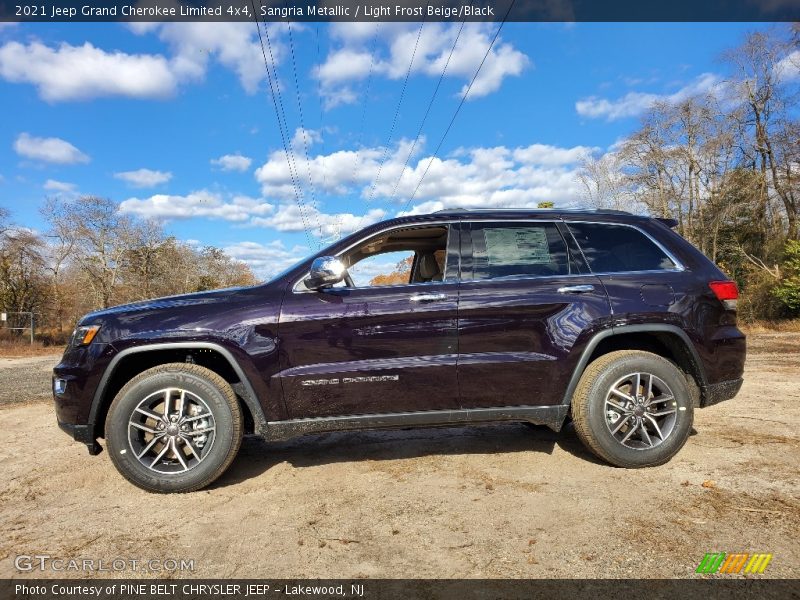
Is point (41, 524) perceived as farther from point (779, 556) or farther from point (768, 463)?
point (768, 463)

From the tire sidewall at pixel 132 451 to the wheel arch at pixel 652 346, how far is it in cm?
240

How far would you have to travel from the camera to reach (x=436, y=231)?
3668 millimetres

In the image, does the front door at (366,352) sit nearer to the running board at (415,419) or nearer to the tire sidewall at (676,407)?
the running board at (415,419)

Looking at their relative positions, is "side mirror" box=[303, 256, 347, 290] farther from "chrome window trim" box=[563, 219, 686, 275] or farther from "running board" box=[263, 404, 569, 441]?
"chrome window trim" box=[563, 219, 686, 275]

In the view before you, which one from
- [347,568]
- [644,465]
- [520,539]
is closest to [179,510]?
[347,568]

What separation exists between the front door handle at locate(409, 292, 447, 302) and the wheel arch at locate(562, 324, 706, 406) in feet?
3.60

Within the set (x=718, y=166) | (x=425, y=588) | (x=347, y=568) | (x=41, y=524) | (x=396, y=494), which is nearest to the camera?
(x=425, y=588)

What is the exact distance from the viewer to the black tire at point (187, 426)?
3.09 metres

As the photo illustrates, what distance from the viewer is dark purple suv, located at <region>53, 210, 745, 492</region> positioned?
3145 millimetres

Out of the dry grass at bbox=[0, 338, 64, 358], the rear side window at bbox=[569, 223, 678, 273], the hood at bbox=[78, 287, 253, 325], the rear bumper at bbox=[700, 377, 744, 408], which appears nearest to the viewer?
the hood at bbox=[78, 287, 253, 325]

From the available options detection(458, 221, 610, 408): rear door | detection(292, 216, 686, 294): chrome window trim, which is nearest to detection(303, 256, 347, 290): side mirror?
detection(292, 216, 686, 294): chrome window trim

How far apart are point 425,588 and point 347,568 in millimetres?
395

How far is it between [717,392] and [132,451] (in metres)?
4.19

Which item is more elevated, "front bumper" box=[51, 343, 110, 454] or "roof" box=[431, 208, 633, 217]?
"roof" box=[431, 208, 633, 217]
